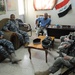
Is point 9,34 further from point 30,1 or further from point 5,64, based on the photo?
point 30,1

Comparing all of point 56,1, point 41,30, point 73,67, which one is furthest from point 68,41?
point 56,1

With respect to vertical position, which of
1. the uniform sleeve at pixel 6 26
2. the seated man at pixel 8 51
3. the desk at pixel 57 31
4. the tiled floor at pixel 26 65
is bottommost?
the tiled floor at pixel 26 65

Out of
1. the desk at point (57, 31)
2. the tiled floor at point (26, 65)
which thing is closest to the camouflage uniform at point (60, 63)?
the tiled floor at point (26, 65)

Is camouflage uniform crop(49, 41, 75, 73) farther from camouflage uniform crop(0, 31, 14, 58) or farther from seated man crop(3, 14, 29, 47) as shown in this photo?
seated man crop(3, 14, 29, 47)

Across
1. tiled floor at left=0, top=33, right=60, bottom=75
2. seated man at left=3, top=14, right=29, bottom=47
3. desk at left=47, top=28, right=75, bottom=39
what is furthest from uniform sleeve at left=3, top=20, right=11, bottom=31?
desk at left=47, top=28, right=75, bottom=39

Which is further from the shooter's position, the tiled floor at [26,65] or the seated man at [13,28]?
the seated man at [13,28]

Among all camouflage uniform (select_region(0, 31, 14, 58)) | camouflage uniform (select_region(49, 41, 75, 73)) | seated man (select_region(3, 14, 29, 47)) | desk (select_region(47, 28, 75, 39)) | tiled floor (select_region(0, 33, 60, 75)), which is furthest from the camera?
desk (select_region(47, 28, 75, 39))

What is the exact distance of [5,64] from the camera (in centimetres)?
310

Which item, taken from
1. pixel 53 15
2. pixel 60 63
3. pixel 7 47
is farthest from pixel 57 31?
pixel 60 63

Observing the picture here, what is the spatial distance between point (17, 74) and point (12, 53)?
699mm

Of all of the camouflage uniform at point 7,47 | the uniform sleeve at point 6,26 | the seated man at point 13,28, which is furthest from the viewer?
the seated man at point 13,28

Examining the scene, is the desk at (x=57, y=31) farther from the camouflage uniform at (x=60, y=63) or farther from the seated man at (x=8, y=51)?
the camouflage uniform at (x=60, y=63)

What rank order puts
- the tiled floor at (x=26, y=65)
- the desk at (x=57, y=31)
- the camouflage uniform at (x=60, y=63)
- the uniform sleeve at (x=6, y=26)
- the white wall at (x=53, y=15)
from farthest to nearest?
1. the white wall at (x=53, y=15)
2. the desk at (x=57, y=31)
3. the uniform sleeve at (x=6, y=26)
4. the tiled floor at (x=26, y=65)
5. the camouflage uniform at (x=60, y=63)

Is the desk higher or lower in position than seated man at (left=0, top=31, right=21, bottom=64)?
higher
